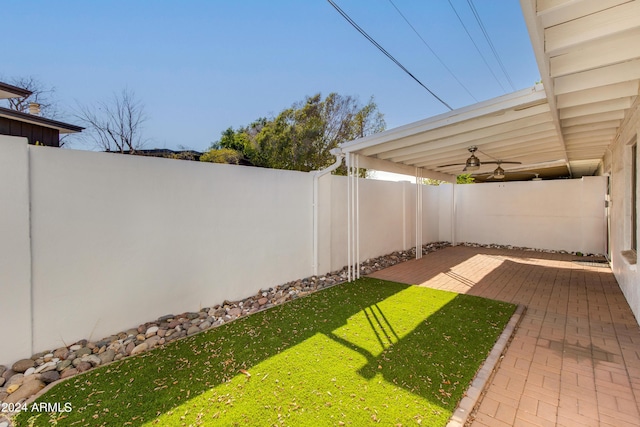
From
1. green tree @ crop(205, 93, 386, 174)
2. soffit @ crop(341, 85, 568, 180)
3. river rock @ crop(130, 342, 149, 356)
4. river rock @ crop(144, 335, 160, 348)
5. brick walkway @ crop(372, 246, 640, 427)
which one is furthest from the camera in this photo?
green tree @ crop(205, 93, 386, 174)

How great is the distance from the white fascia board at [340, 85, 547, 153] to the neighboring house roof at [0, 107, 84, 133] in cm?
951

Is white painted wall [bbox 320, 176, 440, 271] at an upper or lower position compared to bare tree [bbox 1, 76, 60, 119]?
lower

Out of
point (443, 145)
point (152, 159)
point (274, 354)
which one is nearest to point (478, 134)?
point (443, 145)

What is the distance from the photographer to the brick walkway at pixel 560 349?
106 inches

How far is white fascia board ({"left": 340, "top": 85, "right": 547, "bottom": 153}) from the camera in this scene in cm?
434

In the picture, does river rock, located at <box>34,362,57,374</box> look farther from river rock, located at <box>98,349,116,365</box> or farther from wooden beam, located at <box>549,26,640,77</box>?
wooden beam, located at <box>549,26,640,77</box>

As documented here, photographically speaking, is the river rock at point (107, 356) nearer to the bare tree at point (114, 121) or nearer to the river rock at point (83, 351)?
the river rock at point (83, 351)

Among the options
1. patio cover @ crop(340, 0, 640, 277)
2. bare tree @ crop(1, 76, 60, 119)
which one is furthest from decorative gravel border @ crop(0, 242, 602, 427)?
bare tree @ crop(1, 76, 60, 119)

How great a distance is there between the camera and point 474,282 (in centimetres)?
699

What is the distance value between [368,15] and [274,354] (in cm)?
811

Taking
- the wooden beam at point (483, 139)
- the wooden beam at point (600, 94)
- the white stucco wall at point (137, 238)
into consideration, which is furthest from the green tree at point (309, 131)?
the wooden beam at point (600, 94)

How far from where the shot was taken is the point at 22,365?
10.5ft

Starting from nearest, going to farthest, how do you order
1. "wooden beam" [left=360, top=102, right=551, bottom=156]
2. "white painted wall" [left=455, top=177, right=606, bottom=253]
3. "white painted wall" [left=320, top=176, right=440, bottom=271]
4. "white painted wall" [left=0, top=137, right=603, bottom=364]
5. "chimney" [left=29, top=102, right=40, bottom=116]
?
"white painted wall" [left=0, top=137, right=603, bottom=364], "wooden beam" [left=360, top=102, right=551, bottom=156], "white painted wall" [left=320, top=176, right=440, bottom=271], "chimney" [left=29, top=102, right=40, bottom=116], "white painted wall" [left=455, top=177, right=606, bottom=253]

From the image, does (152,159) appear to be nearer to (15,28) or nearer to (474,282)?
(474,282)
